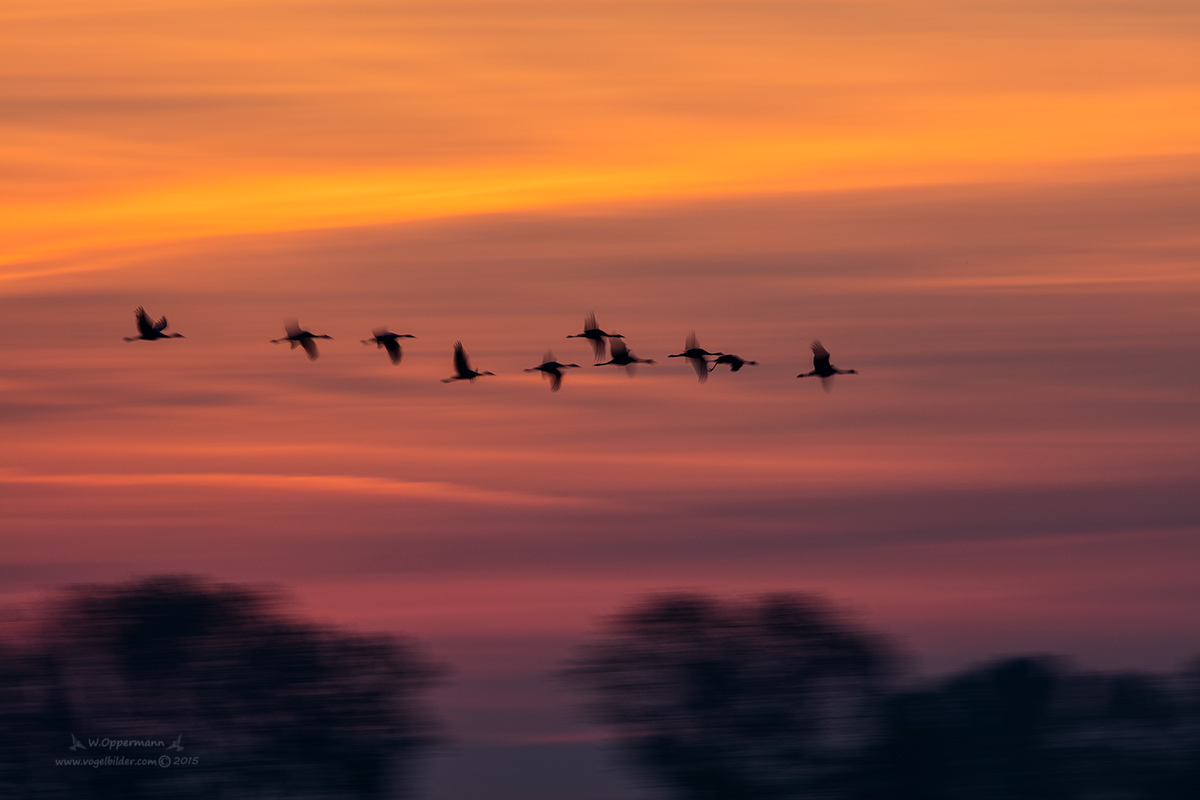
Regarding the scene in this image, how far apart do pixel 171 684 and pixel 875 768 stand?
23.6 metres

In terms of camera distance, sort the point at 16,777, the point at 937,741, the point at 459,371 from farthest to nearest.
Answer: the point at 937,741 → the point at 16,777 → the point at 459,371

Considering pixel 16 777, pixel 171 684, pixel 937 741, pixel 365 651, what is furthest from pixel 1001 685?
pixel 16 777

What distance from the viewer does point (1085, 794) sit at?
5822 centimetres

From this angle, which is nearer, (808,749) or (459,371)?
(459,371)

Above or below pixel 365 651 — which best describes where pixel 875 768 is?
below

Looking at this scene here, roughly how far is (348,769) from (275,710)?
10.8 ft

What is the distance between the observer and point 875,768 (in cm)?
5884

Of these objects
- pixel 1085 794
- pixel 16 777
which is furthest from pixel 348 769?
pixel 1085 794

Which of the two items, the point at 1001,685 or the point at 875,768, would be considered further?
the point at 1001,685

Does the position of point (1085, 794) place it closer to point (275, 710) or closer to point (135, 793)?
point (275, 710)

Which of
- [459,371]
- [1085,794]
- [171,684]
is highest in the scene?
[459,371]

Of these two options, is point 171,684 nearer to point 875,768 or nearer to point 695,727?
point 695,727

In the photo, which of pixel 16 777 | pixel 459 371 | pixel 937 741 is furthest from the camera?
pixel 937 741

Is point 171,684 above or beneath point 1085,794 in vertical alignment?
above
